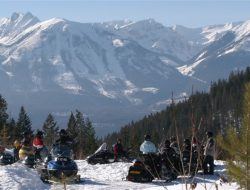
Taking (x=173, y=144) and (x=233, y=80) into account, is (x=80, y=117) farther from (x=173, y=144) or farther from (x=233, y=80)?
(x=173, y=144)

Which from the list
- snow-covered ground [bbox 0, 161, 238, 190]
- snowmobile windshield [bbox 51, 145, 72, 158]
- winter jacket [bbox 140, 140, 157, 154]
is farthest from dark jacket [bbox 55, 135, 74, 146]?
winter jacket [bbox 140, 140, 157, 154]

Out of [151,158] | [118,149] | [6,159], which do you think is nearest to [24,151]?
[6,159]

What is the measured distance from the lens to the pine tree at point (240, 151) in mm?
6836

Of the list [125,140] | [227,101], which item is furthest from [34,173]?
[227,101]

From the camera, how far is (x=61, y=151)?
20.7 meters

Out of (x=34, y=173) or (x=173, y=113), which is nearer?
(x=173, y=113)

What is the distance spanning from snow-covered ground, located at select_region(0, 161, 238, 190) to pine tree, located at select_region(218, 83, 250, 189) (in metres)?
6.06

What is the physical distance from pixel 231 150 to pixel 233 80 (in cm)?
13093

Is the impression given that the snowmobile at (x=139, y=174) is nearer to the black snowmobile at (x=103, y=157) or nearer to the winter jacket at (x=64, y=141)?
the winter jacket at (x=64, y=141)

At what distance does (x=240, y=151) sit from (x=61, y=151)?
46.2 ft

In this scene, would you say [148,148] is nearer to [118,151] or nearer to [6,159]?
[118,151]

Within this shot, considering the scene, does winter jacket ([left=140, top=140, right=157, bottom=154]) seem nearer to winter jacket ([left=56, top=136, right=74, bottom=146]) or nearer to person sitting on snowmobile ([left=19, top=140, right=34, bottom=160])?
winter jacket ([left=56, top=136, right=74, bottom=146])

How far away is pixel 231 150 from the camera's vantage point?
7.21 meters

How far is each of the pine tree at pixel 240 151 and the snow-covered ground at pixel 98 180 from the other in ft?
19.9
